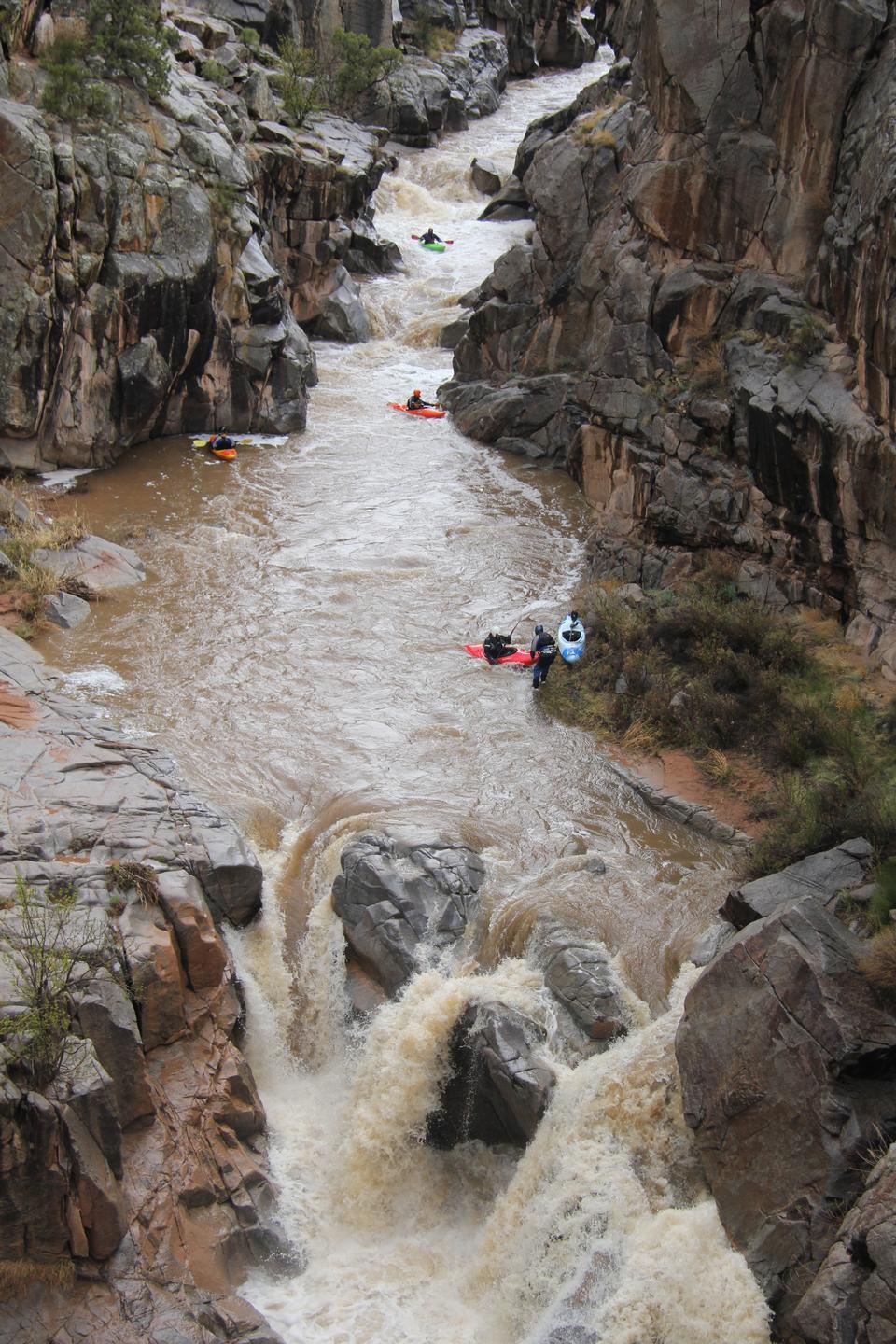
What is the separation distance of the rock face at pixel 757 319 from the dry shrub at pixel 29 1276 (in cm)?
1055

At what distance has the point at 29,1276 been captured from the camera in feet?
24.5

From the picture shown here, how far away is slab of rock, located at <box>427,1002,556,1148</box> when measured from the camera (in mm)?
9109

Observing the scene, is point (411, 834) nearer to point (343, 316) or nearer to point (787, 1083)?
point (787, 1083)

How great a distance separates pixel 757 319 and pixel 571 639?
5.63 m

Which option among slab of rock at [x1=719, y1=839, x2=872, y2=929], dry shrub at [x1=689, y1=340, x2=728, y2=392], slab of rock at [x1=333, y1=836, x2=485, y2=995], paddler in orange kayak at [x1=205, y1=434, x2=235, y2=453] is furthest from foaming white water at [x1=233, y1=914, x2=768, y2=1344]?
paddler in orange kayak at [x1=205, y1=434, x2=235, y2=453]

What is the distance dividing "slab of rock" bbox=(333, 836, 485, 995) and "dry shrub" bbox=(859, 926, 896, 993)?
4.03 m

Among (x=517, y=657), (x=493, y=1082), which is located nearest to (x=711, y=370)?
(x=517, y=657)

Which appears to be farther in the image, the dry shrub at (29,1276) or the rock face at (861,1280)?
the dry shrub at (29,1276)

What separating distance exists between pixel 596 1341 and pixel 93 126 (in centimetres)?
2192

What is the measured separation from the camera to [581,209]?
82.1 feet

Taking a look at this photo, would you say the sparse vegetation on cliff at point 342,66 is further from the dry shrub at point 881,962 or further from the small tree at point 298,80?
the dry shrub at point 881,962

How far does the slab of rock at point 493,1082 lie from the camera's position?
911 cm

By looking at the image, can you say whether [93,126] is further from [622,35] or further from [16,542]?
[622,35]

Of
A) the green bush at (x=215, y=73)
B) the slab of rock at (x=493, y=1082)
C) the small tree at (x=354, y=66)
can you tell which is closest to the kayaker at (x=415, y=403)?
the green bush at (x=215, y=73)
